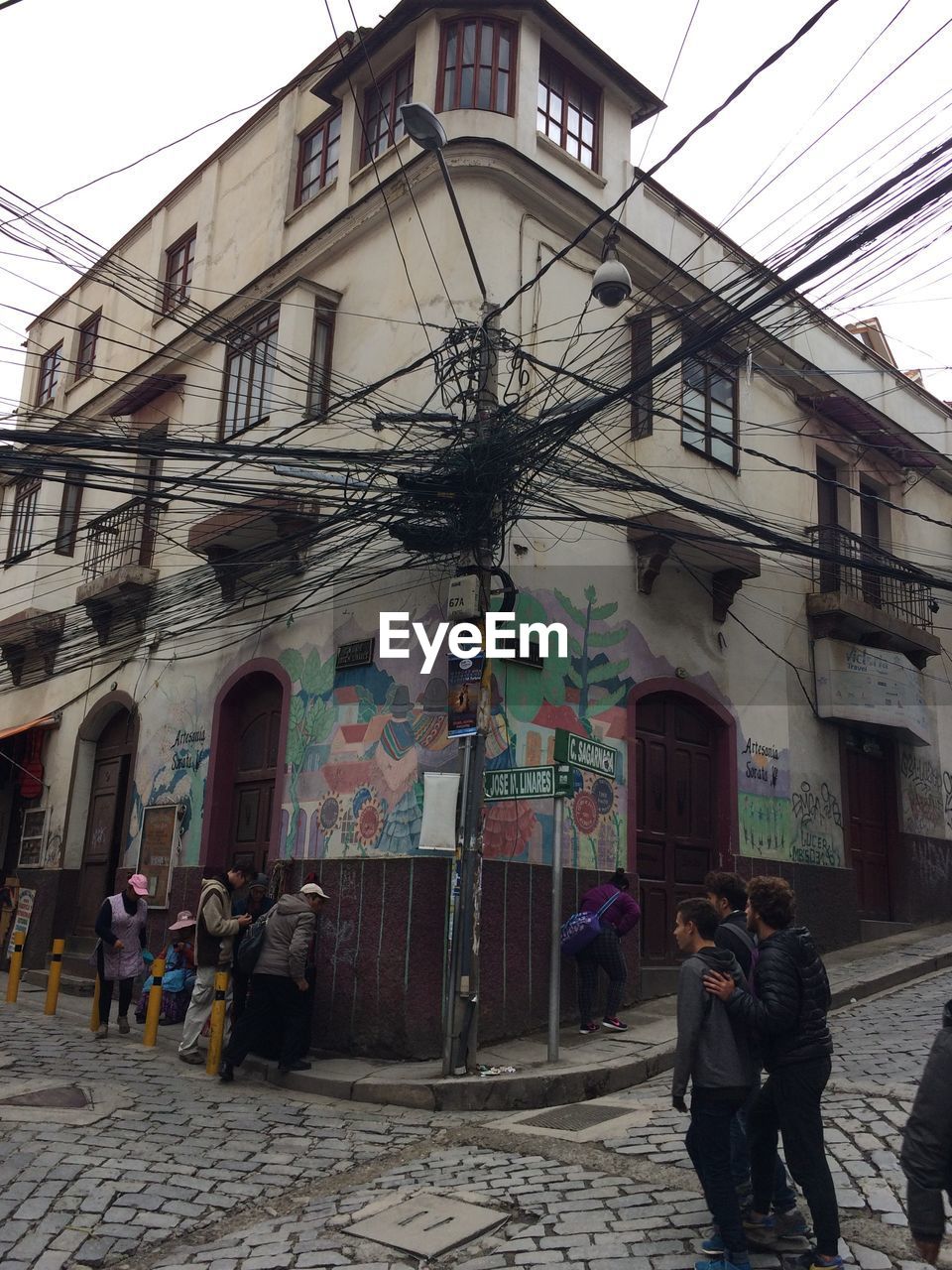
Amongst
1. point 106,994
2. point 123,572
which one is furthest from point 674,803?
point 123,572

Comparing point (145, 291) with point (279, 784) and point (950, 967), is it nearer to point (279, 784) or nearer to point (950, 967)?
point (279, 784)

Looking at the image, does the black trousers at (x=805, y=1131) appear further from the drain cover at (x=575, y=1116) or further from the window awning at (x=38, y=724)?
the window awning at (x=38, y=724)

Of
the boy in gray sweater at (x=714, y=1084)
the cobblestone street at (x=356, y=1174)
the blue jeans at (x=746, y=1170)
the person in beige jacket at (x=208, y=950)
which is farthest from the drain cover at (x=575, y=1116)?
the person in beige jacket at (x=208, y=950)

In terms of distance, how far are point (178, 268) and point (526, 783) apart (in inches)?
462

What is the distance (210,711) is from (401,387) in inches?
180

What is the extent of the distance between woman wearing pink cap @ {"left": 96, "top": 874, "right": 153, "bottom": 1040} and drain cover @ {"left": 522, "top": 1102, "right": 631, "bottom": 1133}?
509cm

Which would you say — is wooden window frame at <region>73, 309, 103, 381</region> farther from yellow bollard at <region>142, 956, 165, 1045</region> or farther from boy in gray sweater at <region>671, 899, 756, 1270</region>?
boy in gray sweater at <region>671, 899, 756, 1270</region>

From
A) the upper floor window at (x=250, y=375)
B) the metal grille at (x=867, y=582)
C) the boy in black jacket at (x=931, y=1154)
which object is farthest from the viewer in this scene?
the metal grille at (x=867, y=582)

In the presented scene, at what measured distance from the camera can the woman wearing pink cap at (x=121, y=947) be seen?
10.8 metres

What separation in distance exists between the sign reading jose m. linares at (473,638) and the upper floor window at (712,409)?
11.8ft

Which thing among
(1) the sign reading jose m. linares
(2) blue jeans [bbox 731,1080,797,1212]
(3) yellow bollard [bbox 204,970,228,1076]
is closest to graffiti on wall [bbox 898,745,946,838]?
(1) the sign reading jose m. linares

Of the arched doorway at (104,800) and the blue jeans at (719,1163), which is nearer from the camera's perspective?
the blue jeans at (719,1163)

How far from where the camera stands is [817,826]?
550 inches

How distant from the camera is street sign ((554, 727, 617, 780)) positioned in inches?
353
